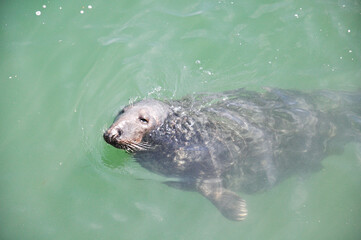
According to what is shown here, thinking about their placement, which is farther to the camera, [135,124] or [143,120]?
[143,120]

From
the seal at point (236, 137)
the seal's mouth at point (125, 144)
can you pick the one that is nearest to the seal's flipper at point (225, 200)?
the seal at point (236, 137)

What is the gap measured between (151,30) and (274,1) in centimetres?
308

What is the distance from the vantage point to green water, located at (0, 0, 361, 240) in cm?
633

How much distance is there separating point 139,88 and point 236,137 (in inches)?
96.4

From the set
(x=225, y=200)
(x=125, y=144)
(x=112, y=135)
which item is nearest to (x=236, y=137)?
(x=225, y=200)

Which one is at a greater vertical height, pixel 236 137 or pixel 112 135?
pixel 112 135

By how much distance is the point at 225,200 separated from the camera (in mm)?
6160

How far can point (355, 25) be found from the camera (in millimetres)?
8297

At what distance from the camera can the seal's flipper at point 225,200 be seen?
238 inches

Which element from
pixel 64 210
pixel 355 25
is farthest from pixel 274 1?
pixel 64 210

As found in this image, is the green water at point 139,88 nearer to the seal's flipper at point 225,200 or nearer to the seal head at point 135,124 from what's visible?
the seal's flipper at point 225,200

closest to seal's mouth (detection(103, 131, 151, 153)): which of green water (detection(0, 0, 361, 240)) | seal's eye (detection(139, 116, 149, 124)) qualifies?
seal's eye (detection(139, 116, 149, 124))

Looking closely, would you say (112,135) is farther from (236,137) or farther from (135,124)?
(236,137)

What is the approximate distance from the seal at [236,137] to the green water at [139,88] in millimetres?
365
